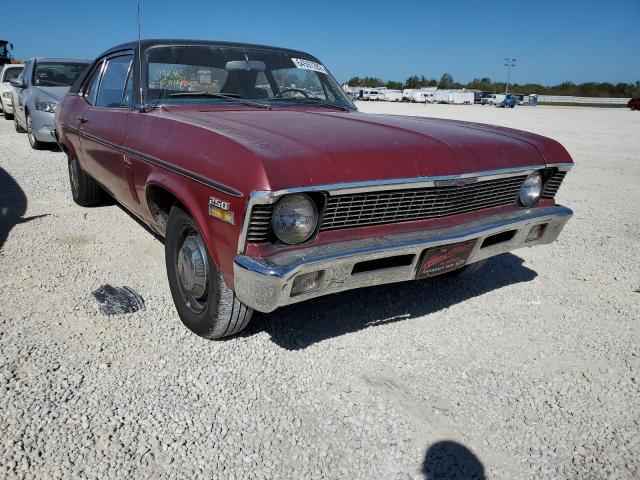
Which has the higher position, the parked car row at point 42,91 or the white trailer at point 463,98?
the white trailer at point 463,98

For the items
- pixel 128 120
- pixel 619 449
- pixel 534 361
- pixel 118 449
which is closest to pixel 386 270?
pixel 534 361

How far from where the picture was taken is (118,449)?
192cm

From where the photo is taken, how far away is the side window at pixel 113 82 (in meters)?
3.61

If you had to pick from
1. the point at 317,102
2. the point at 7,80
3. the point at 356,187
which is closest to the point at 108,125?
the point at 317,102

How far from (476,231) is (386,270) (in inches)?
22.6

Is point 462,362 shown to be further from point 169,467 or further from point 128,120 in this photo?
point 128,120

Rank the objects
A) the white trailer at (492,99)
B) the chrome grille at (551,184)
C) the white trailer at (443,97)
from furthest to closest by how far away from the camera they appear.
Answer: the white trailer at (443,97) < the white trailer at (492,99) < the chrome grille at (551,184)

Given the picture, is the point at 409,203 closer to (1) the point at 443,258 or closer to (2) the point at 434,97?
(1) the point at 443,258

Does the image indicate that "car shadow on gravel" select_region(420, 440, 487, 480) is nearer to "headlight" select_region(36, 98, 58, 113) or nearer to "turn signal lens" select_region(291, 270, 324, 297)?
"turn signal lens" select_region(291, 270, 324, 297)

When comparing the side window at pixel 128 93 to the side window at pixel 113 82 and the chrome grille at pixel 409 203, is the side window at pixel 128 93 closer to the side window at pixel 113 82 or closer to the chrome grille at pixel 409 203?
the side window at pixel 113 82

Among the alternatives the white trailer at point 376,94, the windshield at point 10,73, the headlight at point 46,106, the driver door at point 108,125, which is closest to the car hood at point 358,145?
the driver door at point 108,125

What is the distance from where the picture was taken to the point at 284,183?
1979mm

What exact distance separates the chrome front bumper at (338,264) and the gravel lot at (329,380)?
0.50 metres

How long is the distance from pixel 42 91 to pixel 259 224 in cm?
783
